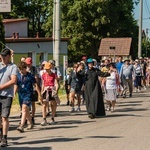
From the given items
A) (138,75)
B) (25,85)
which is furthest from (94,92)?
(138,75)

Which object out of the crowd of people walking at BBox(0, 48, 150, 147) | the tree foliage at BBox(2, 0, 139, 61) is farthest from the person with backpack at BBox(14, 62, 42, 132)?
the tree foliage at BBox(2, 0, 139, 61)

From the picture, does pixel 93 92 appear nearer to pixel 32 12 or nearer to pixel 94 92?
pixel 94 92

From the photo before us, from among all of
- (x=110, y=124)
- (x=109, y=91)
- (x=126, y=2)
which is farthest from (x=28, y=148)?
(x=126, y=2)

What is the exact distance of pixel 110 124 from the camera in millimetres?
13133

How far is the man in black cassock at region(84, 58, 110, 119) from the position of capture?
15.0 m

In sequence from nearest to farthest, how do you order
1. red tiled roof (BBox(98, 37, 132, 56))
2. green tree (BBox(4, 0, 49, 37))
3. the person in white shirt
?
1. the person in white shirt
2. red tiled roof (BBox(98, 37, 132, 56))
3. green tree (BBox(4, 0, 49, 37))

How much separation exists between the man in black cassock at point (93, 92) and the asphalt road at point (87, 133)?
331 millimetres

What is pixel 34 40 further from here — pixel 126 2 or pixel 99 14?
pixel 126 2

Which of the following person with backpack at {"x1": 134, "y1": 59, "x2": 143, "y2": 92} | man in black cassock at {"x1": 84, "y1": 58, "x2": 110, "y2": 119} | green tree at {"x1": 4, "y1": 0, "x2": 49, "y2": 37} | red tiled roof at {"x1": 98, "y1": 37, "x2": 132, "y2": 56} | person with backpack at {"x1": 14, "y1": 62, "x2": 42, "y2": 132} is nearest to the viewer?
person with backpack at {"x1": 14, "y1": 62, "x2": 42, "y2": 132}

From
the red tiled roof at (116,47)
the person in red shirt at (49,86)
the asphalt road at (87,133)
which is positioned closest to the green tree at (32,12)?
the red tiled roof at (116,47)

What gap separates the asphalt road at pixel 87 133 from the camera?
9.69 meters

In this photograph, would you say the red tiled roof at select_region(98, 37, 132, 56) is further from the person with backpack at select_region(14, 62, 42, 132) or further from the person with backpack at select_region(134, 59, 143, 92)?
the person with backpack at select_region(14, 62, 42, 132)

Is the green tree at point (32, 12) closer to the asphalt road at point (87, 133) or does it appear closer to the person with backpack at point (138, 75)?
the person with backpack at point (138, 75)

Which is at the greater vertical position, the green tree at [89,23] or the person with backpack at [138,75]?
the green tree at [89,23]
